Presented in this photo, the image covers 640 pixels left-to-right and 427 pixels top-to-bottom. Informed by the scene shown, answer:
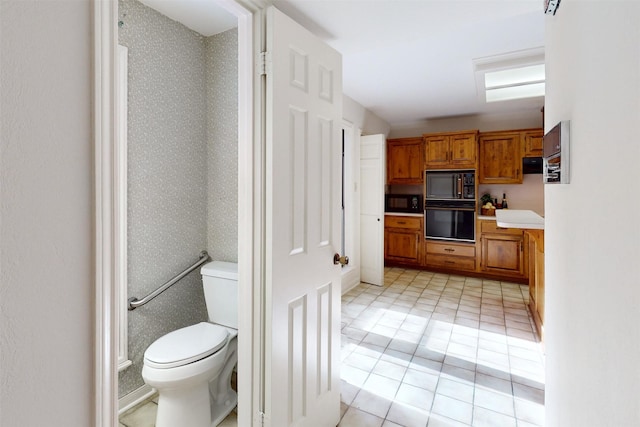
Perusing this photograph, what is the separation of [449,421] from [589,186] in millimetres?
1654

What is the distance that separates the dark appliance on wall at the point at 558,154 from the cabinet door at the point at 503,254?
3.91 m

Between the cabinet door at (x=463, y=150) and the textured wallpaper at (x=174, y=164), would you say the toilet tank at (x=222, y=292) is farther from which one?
the cabinet door at (x=463, y=150)

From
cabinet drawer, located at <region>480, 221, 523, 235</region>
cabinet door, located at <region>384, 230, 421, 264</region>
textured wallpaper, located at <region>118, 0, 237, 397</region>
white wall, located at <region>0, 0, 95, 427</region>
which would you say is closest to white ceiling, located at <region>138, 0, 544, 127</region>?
textured wallpaper, located at <region>118, 0, 237, 397</region>

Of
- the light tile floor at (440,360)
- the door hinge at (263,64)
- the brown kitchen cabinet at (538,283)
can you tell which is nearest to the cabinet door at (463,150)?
the light tile floor at (440,360)

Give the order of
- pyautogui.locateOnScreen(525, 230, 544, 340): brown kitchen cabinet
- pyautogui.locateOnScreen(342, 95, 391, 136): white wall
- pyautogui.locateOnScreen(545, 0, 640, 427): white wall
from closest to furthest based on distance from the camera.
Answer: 1. pyautogui.locateOnScreen(545, 0, 640, 427): white wall
2. pyautogui.locateOnScreen(525, 230, 544, 340): brown kitchen cabinet
3. pyautogui.locateOnScreen(342, 95, 391, 136): white wall

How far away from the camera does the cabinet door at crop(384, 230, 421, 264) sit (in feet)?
16.7

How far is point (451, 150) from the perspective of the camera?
477 cm

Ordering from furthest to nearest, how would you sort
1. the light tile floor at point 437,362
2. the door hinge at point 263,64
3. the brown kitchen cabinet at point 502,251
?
1. the brown kitchen cabinet at point 502,251
2. the light tile floor at point 437,362
3. the door hinge at point 263,64

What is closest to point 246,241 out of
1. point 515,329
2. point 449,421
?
point 449,421

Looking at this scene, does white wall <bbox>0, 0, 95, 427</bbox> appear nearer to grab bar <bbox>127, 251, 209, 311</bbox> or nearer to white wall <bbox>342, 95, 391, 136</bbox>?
grab bar <bbox>127, 251, 209, 311</bbox>

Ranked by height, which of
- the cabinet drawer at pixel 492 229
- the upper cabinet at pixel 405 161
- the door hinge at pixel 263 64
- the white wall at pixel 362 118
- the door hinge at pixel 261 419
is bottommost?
the door hinge at pixel 261 419

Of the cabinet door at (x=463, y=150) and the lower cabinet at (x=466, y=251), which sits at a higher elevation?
the cabinet door at (x=463, y=150)

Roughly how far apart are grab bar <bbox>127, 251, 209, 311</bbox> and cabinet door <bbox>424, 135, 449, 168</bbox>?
386 centimetres

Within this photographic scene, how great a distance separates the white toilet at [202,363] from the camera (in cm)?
153
